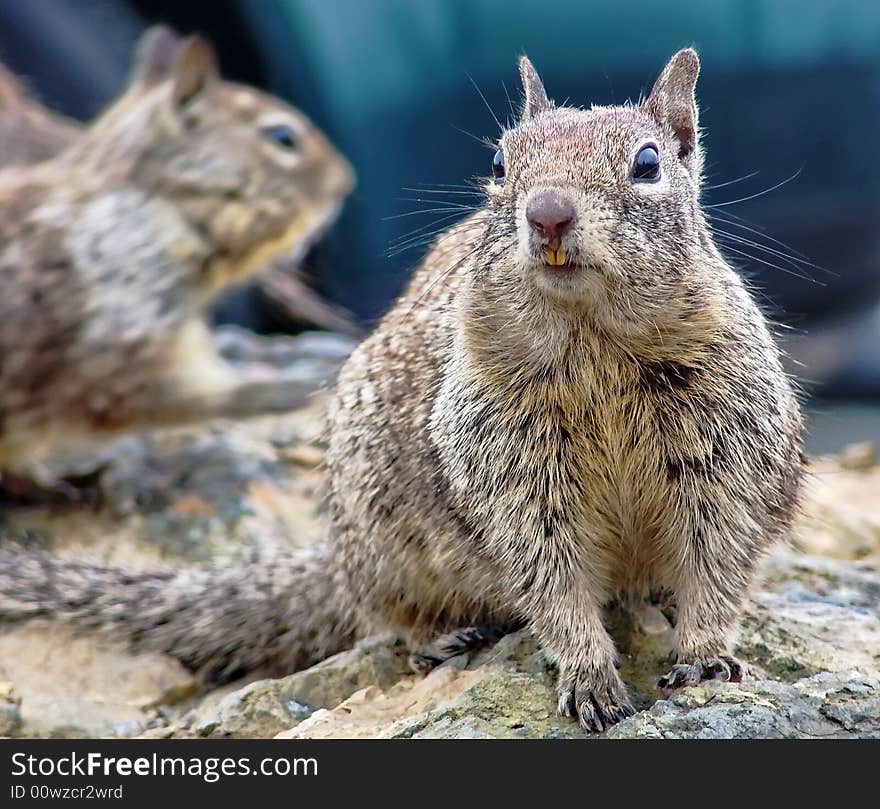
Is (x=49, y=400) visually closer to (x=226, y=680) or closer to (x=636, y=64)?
(x=226, y=680)

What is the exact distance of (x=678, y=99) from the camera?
2545 millimetres

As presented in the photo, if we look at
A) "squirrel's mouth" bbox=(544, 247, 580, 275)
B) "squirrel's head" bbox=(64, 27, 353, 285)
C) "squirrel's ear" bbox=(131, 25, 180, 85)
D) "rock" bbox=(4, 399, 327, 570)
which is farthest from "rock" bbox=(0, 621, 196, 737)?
"squirrel's ear" bbox=(131, 25, 180, 85)

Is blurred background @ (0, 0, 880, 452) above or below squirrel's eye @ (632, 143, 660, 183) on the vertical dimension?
above

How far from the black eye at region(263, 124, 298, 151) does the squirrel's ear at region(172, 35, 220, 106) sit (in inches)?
13.2

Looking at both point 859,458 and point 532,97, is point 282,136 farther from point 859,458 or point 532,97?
point 532,97

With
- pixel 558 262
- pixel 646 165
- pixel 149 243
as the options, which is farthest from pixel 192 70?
pixel 558 262

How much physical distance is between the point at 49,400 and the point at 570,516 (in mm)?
3050

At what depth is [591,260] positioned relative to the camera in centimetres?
217

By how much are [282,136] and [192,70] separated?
492 millimetres

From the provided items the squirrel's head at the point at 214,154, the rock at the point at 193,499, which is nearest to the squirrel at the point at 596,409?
the rock at the point at 193,499

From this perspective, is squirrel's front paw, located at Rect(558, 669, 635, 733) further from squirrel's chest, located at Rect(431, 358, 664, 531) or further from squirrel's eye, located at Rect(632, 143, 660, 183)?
squirrel's eye, located at Rect(632, 143, 660, 183)

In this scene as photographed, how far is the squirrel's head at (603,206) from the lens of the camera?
216 centimetres

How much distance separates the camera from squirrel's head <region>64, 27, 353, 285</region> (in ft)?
17.4
